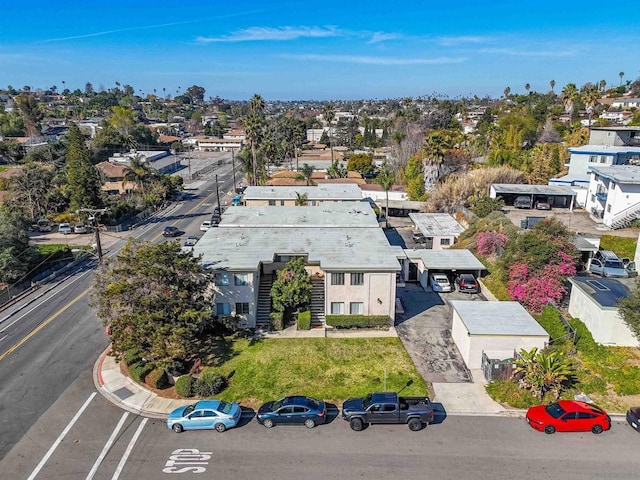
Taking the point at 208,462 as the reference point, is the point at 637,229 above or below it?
above

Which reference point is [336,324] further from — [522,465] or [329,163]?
[329,163]

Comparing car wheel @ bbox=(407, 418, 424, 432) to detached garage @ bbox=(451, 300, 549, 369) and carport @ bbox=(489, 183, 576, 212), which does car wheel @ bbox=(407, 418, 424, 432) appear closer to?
detached garage @ bbox=(451, 300, 549, 369)

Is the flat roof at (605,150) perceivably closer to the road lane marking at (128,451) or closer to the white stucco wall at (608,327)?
the white stucco wall at (608,327)

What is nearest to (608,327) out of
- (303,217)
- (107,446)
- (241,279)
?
(241,279)

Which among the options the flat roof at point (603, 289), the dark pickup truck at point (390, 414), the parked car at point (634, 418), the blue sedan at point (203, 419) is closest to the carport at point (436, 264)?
the flat roof at point (603, 289)

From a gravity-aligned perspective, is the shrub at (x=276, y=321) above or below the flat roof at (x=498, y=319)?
below

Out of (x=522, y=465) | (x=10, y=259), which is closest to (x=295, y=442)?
(x=522, y=465)

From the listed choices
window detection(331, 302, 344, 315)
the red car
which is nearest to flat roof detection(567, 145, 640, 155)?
window detection(331, 302, 344, 315)
